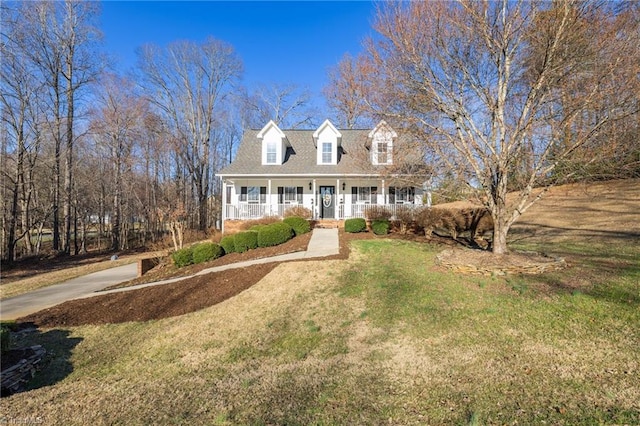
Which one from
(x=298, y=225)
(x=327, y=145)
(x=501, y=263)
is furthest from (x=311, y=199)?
(x=501, y=263)

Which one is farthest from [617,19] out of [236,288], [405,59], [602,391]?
[236,288]

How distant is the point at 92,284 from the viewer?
35.3ft

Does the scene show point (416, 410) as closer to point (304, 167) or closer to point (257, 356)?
point (257, 356)

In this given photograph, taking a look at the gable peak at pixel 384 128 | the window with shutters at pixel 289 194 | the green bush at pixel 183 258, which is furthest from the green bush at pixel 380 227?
the green bush at pixel 183 258

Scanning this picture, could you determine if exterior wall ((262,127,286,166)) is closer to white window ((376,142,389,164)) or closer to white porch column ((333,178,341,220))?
white porch column ((333,178,341,220))

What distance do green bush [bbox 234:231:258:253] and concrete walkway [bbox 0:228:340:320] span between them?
5.66 feet

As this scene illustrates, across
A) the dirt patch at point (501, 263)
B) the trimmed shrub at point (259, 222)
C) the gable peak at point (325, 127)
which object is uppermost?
the gable peak at point (325, 127)

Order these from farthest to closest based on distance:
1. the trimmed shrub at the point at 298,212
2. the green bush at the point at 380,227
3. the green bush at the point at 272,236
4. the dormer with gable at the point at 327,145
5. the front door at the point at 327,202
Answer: the front door at the point at 327,202
the dormer with gable at the point at 327,145
the trimmed shrub at the point at 298,212
the green bush at the point at 380,227
the green bush at the point at 272,236

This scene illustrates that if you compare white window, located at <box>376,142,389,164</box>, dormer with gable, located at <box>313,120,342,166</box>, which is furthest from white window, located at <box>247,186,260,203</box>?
white window, located at <box>376,142,389,164</box>

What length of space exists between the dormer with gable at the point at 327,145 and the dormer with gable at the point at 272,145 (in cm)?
216

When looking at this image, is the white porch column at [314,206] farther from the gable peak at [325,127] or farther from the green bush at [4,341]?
the green bush at [4,341]

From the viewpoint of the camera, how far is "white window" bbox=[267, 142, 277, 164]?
62.4 ft

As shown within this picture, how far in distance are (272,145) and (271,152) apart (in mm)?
430

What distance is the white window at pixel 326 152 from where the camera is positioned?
61.7ft
